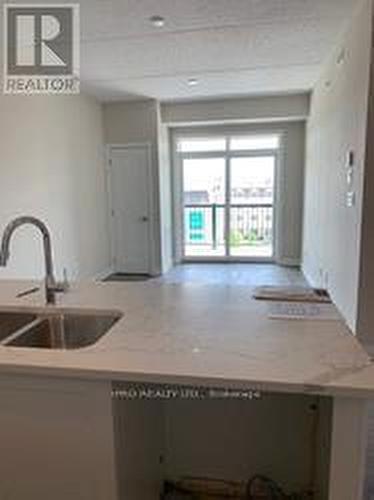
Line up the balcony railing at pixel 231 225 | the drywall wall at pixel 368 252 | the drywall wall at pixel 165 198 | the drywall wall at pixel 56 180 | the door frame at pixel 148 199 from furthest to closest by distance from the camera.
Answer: the balcony railing at pixel 231 225 → the drywall wall at pixel 165 198 → the door frame at pixel 148 199 → the drywall wall at pixel 56 180 → the drywall wall at pixel 368 252

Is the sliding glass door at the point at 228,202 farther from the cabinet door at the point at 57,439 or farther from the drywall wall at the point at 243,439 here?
the cabinet door at the point at 57,439

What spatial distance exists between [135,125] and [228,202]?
211 cm

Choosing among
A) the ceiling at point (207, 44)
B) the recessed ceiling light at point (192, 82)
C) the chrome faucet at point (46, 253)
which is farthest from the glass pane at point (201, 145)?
the chrome faucet at point (46, 253)

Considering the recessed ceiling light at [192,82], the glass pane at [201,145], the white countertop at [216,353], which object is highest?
the recessed ceiling light at [192,82]

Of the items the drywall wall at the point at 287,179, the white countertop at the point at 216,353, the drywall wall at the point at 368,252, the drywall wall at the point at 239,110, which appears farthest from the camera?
the drywall wall at the point at 287,179

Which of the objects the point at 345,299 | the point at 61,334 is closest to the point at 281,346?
the point at 61,334

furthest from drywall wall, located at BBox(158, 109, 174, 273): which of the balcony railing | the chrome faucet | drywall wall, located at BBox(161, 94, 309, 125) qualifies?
the chrome faucet

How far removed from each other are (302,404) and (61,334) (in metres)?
1.02

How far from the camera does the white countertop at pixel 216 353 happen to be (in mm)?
1012

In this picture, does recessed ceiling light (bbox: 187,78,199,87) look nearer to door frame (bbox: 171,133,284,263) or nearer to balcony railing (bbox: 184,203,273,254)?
door frame (bbox: 171,133,284,263)

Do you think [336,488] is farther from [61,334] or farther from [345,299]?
[345,299]

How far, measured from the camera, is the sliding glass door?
23.0ft

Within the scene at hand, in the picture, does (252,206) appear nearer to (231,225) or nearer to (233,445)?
(231,225)

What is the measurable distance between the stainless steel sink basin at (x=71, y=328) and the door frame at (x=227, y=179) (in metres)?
5.64
